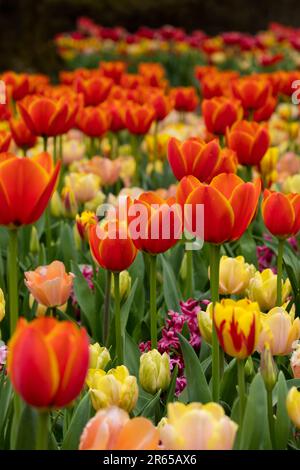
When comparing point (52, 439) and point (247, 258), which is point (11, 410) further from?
point (247, 258)

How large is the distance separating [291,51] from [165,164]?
6.62 m

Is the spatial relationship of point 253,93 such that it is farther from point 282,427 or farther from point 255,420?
point 255,420

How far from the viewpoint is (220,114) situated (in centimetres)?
277

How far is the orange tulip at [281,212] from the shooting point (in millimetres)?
1678

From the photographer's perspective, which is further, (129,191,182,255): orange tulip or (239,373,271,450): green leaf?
(129,191,182,255): orange tulip

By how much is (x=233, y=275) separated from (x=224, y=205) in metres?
0.47

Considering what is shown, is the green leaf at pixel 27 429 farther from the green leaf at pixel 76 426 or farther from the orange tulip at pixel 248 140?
the orange tulip at pixel 248 140

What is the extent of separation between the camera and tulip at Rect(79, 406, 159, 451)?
3.46ft

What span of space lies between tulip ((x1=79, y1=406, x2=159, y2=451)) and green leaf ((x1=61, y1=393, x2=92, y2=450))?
0.26m

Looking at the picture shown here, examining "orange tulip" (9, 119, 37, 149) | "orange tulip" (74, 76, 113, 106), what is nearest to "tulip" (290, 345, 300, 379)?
"orange tulip" (9, 119, 37, 149)

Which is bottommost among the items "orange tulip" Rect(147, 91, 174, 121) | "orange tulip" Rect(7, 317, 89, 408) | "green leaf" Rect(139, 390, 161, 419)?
"green leaf" Rect(139, 390, 161, 419)

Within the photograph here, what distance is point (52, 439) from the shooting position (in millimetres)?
1332

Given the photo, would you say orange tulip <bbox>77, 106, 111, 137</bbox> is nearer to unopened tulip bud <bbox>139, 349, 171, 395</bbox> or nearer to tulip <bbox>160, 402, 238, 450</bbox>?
unopened tulip bud <bbox>139, 349, 171, 395</bbox>

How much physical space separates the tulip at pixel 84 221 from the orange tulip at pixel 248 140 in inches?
17.7
